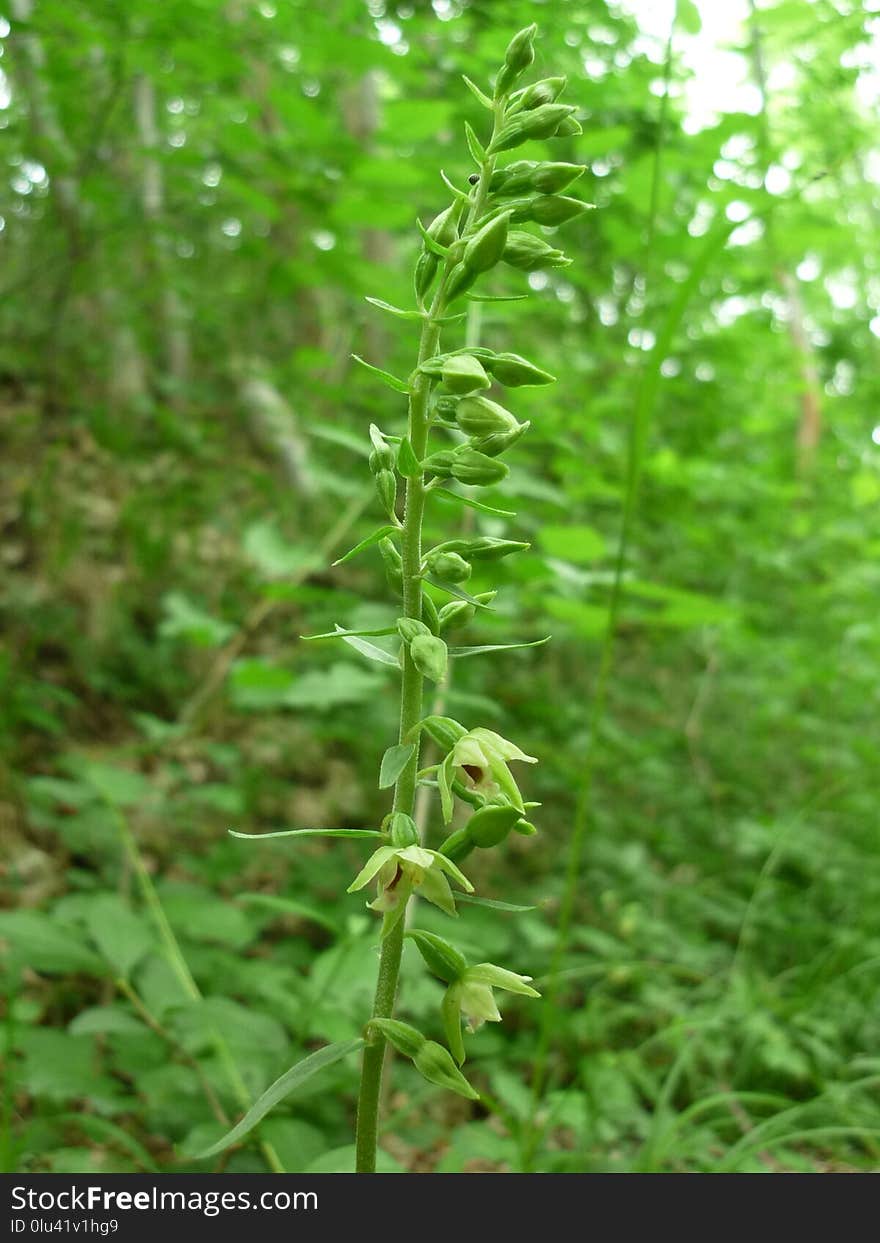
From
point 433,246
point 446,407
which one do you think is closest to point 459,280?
point 433,246

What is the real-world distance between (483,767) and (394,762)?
0.41 feet

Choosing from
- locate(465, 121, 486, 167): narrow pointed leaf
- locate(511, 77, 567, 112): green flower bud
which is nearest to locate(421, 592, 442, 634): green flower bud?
locate(465, 121, 486, 167): narrow pointed leaf

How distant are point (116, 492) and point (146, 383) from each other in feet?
4.41

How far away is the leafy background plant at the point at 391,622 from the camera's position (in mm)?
1953

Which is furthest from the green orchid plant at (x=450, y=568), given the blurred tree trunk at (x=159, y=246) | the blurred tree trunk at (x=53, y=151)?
the blurred tree trunk at (x=159, y=246)

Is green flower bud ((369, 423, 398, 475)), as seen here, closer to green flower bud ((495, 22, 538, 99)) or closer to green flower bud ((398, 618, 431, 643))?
green flower bud ((398, 618, 431, 643))

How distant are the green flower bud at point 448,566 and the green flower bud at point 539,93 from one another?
2.04 ft

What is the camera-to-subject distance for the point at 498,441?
116cm

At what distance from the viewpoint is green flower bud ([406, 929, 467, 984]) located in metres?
1.14

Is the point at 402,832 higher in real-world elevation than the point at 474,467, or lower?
lower

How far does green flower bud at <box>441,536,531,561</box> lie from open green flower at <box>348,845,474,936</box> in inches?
15.0

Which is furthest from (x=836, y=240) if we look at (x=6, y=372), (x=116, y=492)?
(x=6, y=372)

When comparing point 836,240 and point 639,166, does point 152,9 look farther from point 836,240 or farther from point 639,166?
point 836,240

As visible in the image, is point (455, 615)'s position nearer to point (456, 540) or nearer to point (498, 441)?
point (456, 540)
